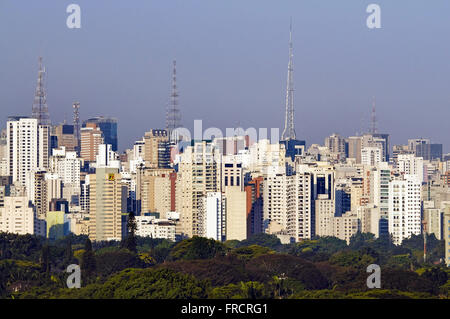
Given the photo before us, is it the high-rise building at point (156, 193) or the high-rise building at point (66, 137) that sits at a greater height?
A: the high-rise building at point (66, 137)

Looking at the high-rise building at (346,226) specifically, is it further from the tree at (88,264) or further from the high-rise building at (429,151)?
the high-rise building at (429,151)

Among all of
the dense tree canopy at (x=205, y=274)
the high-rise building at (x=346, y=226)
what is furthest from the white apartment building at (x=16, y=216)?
the high-rise building at (x=346, y=226)

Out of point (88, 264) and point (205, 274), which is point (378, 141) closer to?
point (88, 264)

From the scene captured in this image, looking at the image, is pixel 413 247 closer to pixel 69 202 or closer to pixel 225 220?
pixel 225 220

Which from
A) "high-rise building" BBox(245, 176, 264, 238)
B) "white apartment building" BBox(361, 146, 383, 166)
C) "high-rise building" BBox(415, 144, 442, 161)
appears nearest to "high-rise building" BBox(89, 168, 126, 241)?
"high-rise building" BBox(245, 176, 264, 238)

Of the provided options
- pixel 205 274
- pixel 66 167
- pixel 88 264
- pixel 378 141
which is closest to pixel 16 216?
pixel 66 167

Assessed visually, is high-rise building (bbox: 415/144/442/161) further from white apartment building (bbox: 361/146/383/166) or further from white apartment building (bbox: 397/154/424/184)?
white apartment building (bbox: 397/154/424/184)
